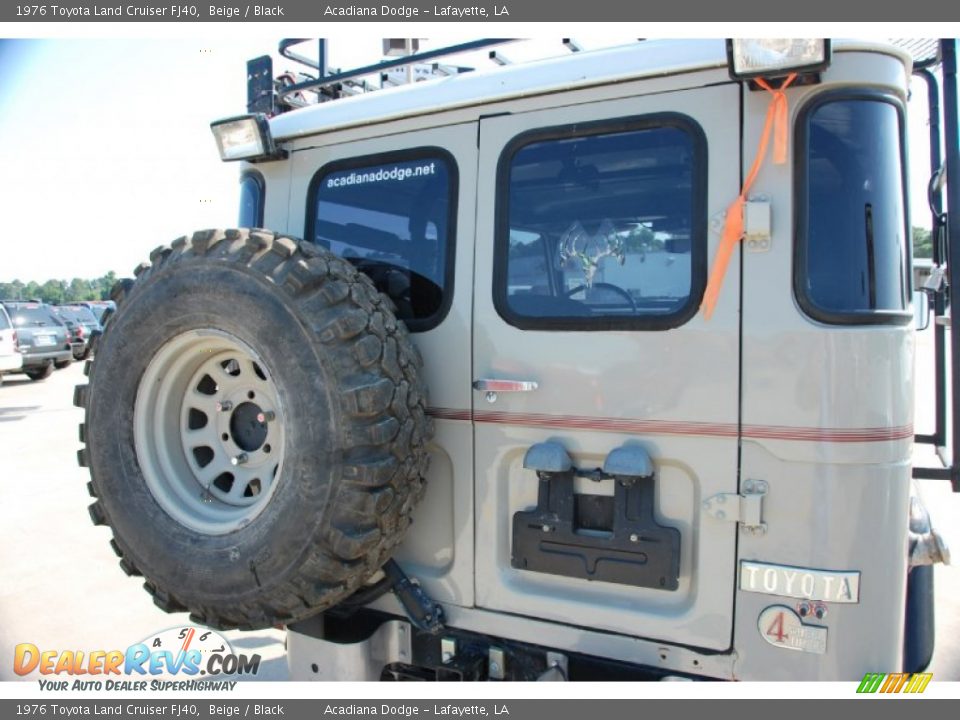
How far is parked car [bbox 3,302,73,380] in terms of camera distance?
16.8 meters

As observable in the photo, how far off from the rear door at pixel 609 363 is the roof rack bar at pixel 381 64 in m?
0.41

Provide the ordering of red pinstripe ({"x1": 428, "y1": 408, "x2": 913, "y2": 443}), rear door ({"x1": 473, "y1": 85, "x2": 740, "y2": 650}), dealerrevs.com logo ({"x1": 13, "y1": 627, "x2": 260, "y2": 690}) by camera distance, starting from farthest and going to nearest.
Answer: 1. dealerrevs.com logo ({"x1": 13, "y1": 627, "x2": 260, "y2": 690})
2. rear door ({"x1": 473, "y1": 85, "x2": 740, "y2": 650})
3. red pinstripe ({"x1": 428, "y1": 408, "x2": 913, "y2": 443})

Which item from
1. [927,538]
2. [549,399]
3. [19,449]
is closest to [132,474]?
[549,399]

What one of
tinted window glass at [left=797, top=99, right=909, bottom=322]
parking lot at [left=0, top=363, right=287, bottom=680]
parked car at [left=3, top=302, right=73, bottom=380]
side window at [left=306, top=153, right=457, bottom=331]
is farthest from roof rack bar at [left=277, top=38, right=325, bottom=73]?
parked car at [left=3, top=302, right=73, bottom=380]

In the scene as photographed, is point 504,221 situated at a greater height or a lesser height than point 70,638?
greater

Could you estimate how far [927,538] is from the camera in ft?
8.57

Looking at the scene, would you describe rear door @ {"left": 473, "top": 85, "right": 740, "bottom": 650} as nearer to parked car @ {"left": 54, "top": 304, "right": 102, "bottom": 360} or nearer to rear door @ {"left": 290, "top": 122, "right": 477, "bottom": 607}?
rear door @ {"left": 290, "top": 122, "right": 477, "bottom": 607}

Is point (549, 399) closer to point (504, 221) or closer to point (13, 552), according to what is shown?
point (504, 221)

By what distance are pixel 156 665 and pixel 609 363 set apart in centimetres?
255

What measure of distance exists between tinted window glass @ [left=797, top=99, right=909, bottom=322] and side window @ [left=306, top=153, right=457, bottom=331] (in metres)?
1.27

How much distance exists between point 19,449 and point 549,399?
30.1ft

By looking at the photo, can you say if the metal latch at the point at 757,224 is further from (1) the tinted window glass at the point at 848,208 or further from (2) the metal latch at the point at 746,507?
(2) the metal latch at the point at 746,507

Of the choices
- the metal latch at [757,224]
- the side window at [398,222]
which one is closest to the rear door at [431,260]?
the side window at [398,222]

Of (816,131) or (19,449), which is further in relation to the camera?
(19,449)
